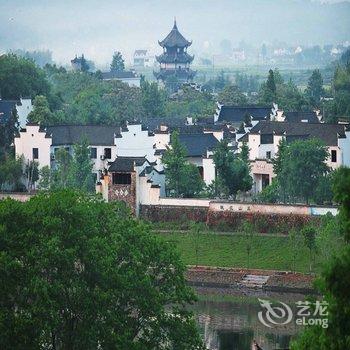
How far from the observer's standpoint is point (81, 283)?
713 inches

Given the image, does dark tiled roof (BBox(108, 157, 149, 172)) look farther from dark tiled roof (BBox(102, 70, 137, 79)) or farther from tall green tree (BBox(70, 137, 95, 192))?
dark tiled roof (BBox(102, 70, 137, 79))

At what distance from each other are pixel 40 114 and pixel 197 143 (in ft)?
18.3

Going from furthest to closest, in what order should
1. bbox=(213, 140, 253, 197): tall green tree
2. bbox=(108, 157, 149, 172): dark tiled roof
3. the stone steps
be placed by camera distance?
1. bbox=(213, 140, 253, 197): tall green tree
2. bbox=(108, 157, 149, 172): dark tiled roof
3. the stone steps

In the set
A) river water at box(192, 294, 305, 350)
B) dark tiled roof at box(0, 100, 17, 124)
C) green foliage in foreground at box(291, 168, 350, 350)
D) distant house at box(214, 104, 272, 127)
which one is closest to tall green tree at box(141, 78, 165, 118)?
distant house at box(214, 104, 272, 127)

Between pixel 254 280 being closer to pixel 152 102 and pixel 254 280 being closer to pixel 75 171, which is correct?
pixel 75 171

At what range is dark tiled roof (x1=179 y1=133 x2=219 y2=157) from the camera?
114ft

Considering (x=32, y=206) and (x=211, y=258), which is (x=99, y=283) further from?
(x=211, y=258)

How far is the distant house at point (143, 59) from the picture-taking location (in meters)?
126

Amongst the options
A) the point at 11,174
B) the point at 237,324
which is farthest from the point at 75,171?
the point at 237,324

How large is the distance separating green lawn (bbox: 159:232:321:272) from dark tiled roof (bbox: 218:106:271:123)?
45.9 ft

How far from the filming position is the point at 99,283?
1834 centimetres

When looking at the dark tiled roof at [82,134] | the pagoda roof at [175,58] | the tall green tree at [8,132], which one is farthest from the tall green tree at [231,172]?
the pagoda roof at [175,58]

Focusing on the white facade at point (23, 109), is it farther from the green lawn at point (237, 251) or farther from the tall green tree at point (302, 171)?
the green lawn at point (237, 251)

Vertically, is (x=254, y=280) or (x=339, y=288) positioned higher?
(x=339, y=288)
